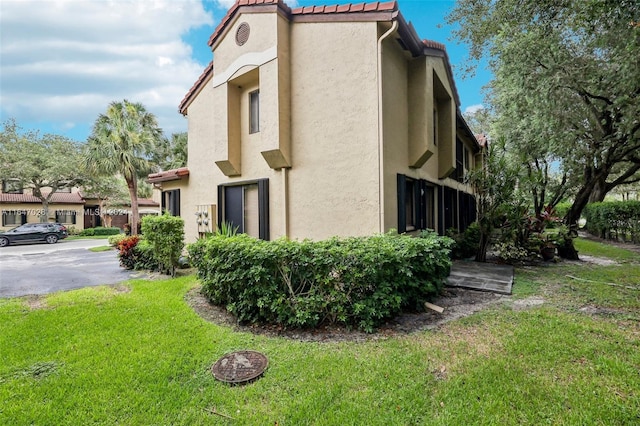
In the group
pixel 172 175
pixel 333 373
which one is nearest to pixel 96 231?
pixel 172 175

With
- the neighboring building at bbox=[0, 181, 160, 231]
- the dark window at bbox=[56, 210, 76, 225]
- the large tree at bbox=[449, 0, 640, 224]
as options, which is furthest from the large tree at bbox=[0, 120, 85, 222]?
the large tree at bbox=[449, 0, 640, 224]

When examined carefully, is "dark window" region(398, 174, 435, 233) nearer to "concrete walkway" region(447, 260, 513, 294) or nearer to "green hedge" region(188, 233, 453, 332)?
"concrete walkway" region(447, 260, 513, 294)

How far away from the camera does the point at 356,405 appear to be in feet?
9.32

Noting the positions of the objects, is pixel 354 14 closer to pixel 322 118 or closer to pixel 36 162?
pixel 322 118

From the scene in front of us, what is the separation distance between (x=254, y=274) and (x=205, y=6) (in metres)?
10.7

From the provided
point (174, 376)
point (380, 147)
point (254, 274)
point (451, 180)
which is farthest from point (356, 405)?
point (451, 180)

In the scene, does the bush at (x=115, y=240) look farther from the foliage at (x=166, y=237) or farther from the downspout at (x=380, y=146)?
the downspout at (x=380, y=146)

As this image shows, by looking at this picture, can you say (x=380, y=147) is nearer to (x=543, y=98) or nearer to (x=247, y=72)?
(x=247, y=72)

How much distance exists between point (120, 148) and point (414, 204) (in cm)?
1809

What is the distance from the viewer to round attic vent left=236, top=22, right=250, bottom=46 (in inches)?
334

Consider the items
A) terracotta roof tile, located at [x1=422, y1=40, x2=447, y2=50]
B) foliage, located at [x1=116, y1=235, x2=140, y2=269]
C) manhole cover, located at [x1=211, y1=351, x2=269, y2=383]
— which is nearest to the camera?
manhole cover, located at [x1=211, y1=351, x2=269, y2=383]

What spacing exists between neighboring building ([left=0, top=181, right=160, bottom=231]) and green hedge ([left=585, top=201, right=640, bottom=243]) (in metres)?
40.3

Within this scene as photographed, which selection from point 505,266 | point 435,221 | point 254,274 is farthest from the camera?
point 435,221

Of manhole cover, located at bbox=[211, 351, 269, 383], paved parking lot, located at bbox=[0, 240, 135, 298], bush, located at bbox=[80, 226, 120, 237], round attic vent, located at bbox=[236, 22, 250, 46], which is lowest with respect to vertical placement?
manhole cover, located at bbox=[211, 351, 269, 383]
